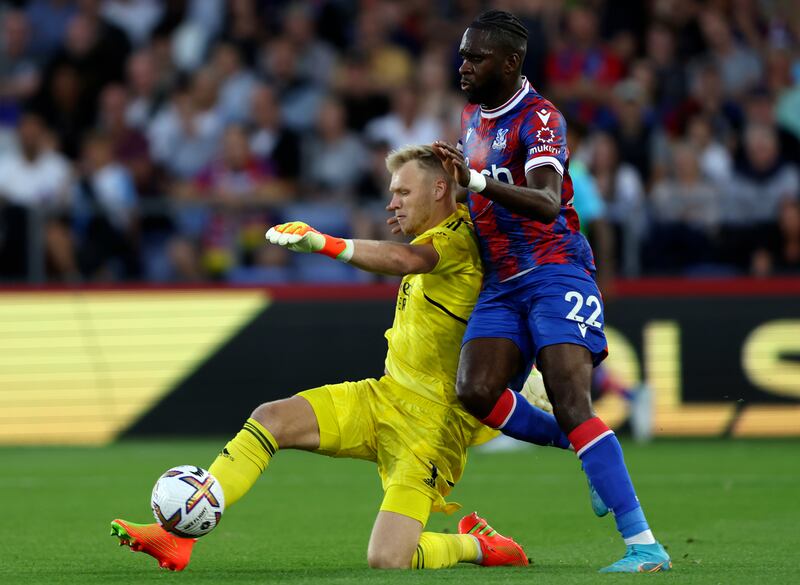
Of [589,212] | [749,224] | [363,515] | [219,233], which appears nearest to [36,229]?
[219,233]

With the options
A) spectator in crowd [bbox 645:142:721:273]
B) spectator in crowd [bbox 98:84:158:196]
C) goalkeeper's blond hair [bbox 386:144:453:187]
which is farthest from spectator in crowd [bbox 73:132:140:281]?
goalkeeper's blond hair [bbox 386:144:453:187]

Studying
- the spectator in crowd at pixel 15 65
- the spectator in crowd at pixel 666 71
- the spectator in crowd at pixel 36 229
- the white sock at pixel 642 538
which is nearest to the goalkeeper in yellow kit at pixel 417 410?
the white sock at pixel 642 538

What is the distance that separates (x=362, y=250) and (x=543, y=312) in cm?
85

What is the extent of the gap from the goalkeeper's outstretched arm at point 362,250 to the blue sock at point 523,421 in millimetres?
675

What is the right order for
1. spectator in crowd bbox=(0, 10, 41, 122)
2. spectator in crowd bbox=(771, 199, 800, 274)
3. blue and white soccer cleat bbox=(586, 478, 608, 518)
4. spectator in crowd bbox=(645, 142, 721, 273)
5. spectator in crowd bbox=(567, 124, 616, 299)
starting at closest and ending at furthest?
blue and white soccer cleat bbox=(586, 478, 608, 518) < spectator in crowd bbox=(567, 124, 616, 299) < spectator in crowd bbox=(771, 199, 800, 274) < spectator in crowd bbox=(645, 142, 721, 273) < spectator in crowd bbox=(0, 10, 41, 122)

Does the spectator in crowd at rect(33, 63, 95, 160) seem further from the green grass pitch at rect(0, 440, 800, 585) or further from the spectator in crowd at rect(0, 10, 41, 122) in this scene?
the green grass pitch at rect(0, 440, 800, 585)

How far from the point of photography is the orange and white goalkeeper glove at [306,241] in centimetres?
567

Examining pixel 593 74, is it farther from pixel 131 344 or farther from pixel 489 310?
pixel 489 310

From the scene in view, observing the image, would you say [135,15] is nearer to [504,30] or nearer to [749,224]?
[749,224]

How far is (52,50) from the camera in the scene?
54.7ft

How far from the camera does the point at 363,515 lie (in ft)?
27.9

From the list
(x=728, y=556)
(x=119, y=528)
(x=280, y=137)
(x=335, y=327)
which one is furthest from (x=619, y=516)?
(x=280, y=137)

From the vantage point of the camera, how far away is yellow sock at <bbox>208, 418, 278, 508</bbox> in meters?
6.04

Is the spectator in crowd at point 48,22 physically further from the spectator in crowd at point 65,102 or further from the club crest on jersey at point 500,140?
the club crest on jersey at point 500,140
